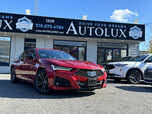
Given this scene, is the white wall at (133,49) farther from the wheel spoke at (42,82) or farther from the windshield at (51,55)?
the wheel spoke at (42,82)

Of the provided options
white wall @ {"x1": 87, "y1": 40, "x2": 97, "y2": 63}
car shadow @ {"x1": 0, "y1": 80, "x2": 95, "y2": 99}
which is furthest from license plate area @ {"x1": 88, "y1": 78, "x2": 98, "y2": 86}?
white wall @ {"x1": 87, "y1": 40, "x2": 97, "y2": 63}

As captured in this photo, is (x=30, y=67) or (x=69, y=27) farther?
→ (x=69, y=27)

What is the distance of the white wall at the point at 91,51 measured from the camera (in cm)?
1394

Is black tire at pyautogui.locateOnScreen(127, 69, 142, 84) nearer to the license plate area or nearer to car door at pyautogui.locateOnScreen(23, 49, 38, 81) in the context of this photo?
the license plate area

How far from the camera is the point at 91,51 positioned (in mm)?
13977

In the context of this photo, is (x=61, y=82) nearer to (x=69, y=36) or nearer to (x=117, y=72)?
(x=117, y=72)

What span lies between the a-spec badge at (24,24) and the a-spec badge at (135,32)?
26.4ft

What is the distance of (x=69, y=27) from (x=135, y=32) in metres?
5.58

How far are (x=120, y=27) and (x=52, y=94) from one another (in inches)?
403

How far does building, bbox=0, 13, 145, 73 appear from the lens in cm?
1218

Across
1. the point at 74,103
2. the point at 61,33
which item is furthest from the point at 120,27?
the point at 74,103

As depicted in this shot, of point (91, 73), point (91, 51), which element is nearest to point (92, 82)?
point (91, 73)

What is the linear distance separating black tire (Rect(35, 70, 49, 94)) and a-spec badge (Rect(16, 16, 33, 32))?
7816mm

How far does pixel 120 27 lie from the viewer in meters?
13.6
